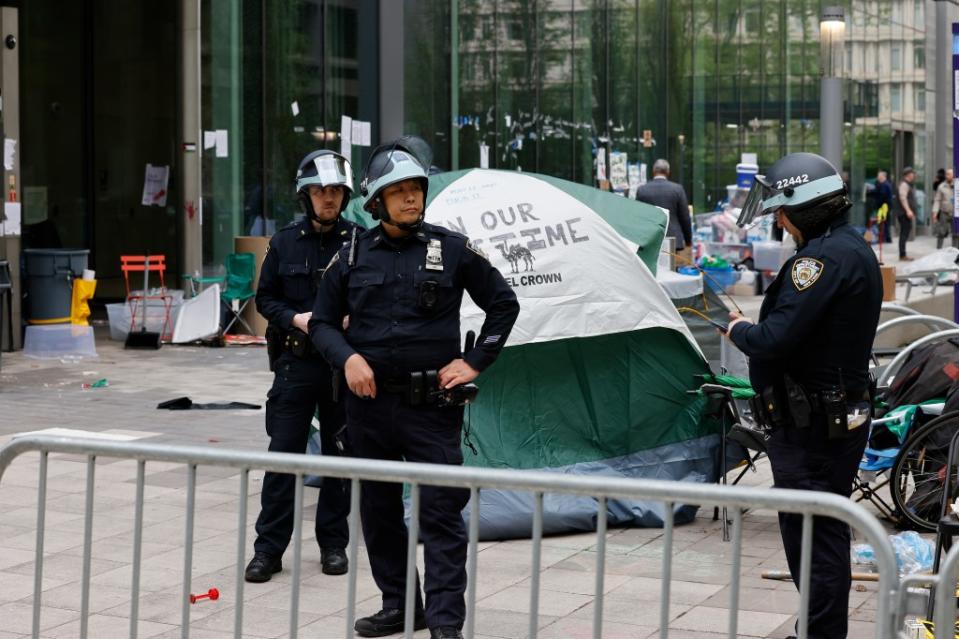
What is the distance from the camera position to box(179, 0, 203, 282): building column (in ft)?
55.3

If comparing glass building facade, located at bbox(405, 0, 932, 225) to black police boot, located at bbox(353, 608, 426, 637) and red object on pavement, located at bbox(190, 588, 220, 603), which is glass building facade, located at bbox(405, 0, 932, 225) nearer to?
red object on pavement, located at bbox(190, 588, 220, 603)

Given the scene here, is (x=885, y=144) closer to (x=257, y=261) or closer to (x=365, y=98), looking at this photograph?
(x=365, y=98)

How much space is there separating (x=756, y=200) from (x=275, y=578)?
2690 millimetres

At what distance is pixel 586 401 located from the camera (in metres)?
7.91

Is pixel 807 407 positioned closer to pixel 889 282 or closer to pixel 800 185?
pixel 800 185

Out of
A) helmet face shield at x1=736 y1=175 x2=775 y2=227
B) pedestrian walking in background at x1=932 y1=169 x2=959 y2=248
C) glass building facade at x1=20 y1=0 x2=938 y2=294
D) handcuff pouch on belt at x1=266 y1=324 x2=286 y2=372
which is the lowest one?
handcuff pouch on belt at x1=266 y1=324 x2=286 y2=372

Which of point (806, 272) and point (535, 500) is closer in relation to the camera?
point (535, 500)

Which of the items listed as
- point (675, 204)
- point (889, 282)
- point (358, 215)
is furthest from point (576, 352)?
point (675, 204)

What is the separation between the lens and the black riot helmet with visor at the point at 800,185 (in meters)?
5.25

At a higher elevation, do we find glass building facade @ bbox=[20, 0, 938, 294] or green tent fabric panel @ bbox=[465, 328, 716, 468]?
glass building facade @ bbox=[20, 0, 938, 294]

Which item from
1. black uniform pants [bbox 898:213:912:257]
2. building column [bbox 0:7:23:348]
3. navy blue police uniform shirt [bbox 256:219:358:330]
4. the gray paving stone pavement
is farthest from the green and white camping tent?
black uniform pants [bbox 898:213:912:257]

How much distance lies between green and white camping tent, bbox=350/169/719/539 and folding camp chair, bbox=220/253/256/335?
8597 millimetres

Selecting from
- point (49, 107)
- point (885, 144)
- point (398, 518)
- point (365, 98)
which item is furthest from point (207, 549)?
point (885, 144)

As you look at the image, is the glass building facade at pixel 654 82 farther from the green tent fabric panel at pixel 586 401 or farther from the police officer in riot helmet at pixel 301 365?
the police officer in riot helmet at pixel 301 365
